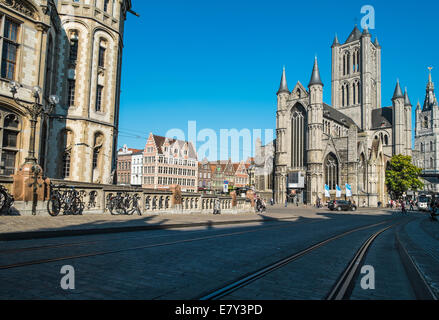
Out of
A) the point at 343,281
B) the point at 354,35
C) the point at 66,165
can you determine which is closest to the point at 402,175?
the point at 354,35

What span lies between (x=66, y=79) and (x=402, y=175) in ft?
231

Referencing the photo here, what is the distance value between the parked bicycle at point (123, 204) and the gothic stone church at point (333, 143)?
4838 cm

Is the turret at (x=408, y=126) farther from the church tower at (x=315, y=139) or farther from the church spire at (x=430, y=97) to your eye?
the church spire at (x=430, y=97)

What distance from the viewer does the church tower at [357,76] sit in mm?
82500

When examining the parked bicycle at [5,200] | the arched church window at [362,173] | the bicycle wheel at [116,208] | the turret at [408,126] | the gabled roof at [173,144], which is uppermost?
the turret at [408,126]

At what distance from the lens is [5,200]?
11461 mm

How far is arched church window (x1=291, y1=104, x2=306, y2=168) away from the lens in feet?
216

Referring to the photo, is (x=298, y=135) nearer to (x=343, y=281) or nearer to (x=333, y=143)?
(x=333, y=143)

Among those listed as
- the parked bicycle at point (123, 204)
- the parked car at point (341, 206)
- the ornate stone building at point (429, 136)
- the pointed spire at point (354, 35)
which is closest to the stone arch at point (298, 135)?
the parked car at point (341, 206)

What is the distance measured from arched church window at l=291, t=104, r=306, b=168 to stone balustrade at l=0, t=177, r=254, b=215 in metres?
42.1

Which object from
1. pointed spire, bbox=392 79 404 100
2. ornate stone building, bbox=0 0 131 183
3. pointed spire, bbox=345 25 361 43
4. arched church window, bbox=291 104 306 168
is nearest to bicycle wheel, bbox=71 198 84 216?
ornate stone building, bbox=0 0 131 183

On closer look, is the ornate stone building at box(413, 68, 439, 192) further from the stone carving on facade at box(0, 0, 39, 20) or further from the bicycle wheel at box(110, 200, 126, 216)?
the stone carving on facade at box(0, 0, 39, 20)

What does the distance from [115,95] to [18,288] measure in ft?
74.3
